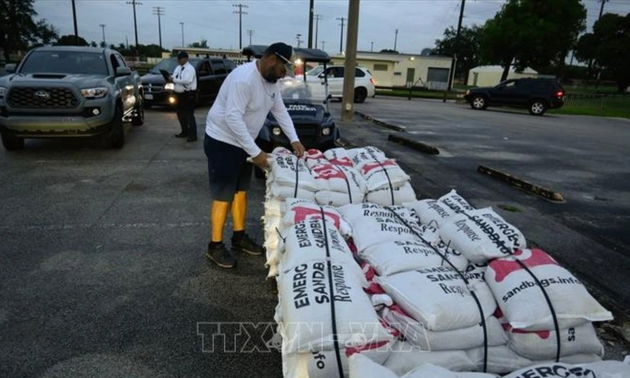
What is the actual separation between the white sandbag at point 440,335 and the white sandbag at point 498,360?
0.03 meters

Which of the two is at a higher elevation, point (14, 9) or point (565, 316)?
point (14, 9)

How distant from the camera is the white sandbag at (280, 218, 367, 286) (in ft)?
7.62

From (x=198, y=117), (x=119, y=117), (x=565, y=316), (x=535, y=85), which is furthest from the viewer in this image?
(x=535, y=85)

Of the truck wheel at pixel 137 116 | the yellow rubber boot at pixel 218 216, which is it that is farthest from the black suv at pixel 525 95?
the yellow rubber boot at pixel 218 216

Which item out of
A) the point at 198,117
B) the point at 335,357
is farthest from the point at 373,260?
the point at 198,117

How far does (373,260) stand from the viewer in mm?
2482

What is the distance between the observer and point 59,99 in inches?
298

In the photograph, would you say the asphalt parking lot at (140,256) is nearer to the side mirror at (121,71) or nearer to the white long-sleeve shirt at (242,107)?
Result: the white long-sleeve shirt at (242,107)

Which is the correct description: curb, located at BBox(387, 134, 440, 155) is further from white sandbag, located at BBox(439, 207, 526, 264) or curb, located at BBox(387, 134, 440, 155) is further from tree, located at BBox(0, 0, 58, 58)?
tree, located at BBox(0, 0, 58, 58)

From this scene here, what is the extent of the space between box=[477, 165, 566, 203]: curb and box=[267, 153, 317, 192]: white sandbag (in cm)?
439

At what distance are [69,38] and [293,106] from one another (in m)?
71.7

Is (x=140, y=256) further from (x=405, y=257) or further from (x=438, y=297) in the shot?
(x=438, y=297)

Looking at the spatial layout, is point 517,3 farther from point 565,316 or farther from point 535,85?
point 565,316

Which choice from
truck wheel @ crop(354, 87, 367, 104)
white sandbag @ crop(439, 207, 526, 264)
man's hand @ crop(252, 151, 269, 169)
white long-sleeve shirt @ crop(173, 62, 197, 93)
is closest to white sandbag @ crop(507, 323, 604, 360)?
white sandbag @ crop(439, 207, 526, 264)
